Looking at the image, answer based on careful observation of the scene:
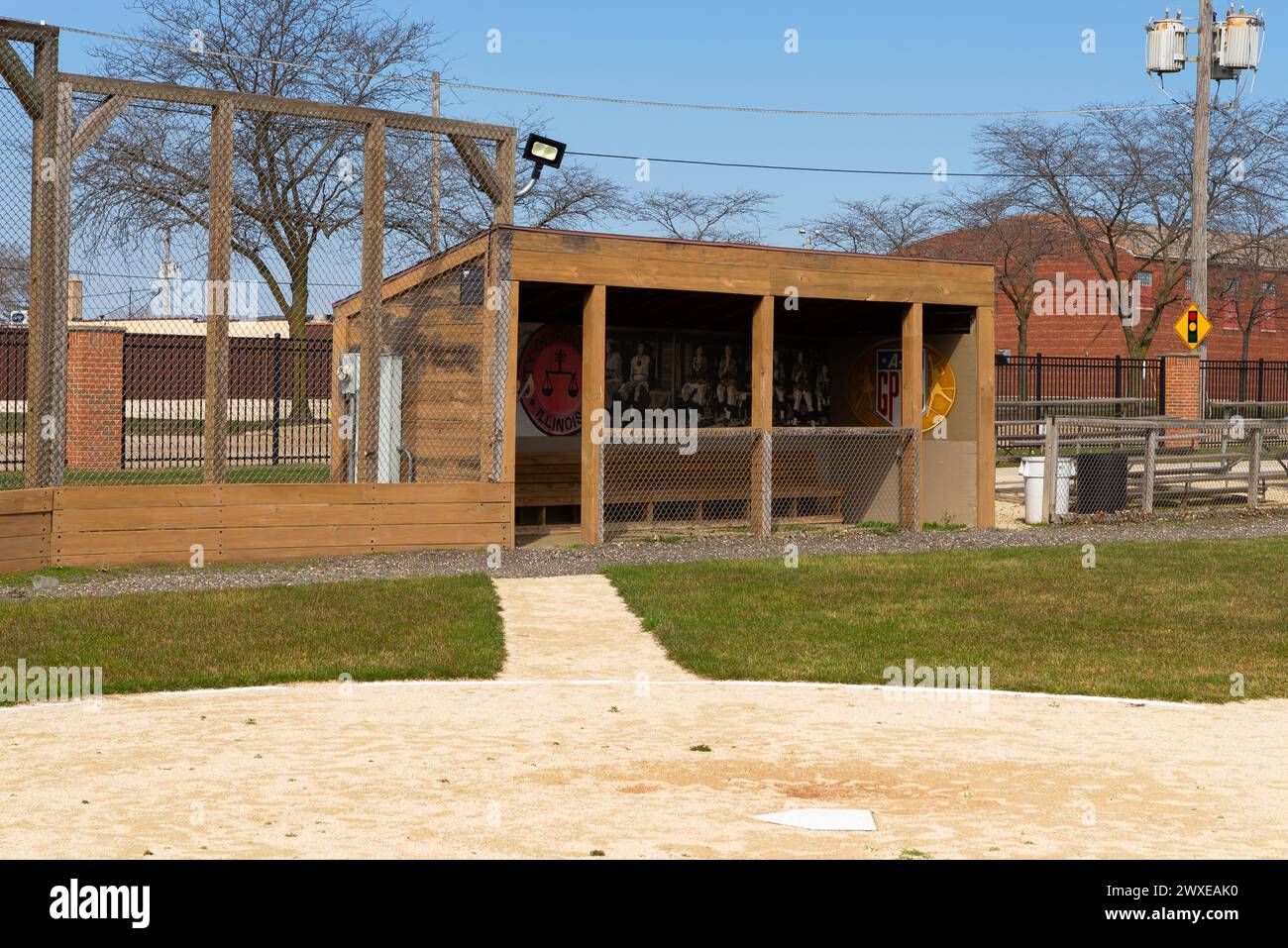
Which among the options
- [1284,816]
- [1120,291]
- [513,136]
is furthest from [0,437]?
[1120,291]

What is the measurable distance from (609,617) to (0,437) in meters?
20.8

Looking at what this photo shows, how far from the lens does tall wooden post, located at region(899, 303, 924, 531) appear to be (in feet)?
59.2

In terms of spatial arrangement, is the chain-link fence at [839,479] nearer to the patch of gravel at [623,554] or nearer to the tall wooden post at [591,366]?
the patch of gravel at [623,554]

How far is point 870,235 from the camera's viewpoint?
52344 millimetres

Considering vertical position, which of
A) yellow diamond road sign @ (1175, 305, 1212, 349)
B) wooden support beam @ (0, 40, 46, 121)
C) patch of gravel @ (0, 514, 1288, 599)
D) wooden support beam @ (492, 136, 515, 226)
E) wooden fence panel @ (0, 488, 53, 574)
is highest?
wooden support beam @ (0, 40, 46, 121)

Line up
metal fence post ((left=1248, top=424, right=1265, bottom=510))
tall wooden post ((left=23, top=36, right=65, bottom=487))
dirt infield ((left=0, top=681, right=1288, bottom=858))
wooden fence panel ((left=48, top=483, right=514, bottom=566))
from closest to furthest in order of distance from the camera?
dirt infield ((left=0, top=681, right=1288, bottom=858)) → tall wooden post ((left=23, top=36, right=65, bottom=487)) → wooden fence panel ((left=48, top=483, right=514, bottom=566)) → metal fence post ((left=1248, top=424, right=1265, bottom=510))

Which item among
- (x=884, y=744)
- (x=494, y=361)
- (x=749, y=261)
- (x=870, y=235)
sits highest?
(x=870, y=235)

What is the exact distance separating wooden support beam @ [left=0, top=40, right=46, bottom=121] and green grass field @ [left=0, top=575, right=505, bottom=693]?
467 centimetres

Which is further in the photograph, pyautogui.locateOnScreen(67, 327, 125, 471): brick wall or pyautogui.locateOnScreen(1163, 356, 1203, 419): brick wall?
pyautogui.locateOnScreen(1163, 356, 1203, 419): brick wall

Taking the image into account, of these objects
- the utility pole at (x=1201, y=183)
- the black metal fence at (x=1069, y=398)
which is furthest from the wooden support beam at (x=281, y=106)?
the utility pole at (x=1201, y=183)

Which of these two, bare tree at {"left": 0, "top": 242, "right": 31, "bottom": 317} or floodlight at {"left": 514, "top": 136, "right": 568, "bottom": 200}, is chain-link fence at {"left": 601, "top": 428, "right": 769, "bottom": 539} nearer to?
floodlight at {"left": 514, "top": 136, "right": 568, "bottom": 200}

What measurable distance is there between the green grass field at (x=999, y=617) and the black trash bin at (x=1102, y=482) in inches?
132

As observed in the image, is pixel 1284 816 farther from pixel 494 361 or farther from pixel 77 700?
pixel 494 361

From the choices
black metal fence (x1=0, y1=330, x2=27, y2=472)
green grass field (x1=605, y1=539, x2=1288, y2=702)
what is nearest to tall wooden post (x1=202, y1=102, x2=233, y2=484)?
black metal fence (x1=0, y1=330, x2=27, y2=472)
